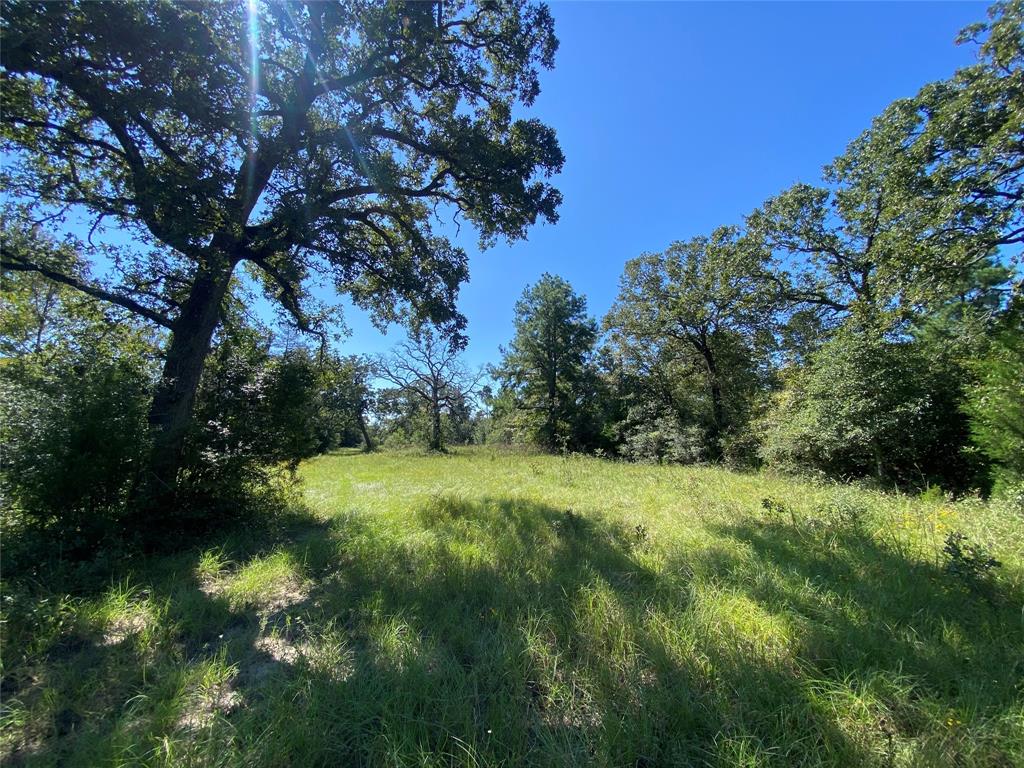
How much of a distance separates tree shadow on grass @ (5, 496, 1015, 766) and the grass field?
0.02 meters

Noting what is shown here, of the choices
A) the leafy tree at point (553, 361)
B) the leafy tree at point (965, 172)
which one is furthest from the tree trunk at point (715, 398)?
the leafy tree at point (965, 172)

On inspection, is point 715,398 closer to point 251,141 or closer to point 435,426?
point 435,426

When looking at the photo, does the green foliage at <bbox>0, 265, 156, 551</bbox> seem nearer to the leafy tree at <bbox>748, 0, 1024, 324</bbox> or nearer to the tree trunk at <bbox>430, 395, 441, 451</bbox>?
the leafy tree at <bbox>748, 0, 1024, 324</bbox>

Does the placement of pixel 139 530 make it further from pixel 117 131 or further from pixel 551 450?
pixel 551 450

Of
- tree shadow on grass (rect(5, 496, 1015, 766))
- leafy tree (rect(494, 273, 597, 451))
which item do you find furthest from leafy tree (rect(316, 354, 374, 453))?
leafy tree (rect(494, 273, 597, 451))

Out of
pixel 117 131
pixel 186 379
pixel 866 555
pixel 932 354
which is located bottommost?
pixel 866 555

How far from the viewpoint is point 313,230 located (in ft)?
22.6

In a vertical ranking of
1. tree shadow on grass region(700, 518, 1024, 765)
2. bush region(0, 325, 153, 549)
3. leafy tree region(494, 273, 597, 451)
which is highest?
leafy tree region(494, 273, 597, 451)

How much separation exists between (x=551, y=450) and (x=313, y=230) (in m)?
20.5

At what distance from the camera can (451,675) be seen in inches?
98.5

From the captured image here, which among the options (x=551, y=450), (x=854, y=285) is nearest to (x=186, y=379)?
(x=551, y=450)

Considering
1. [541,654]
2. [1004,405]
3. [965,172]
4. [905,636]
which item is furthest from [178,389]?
[965,172]

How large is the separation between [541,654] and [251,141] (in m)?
9.00

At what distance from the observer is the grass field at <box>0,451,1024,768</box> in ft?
6.39
